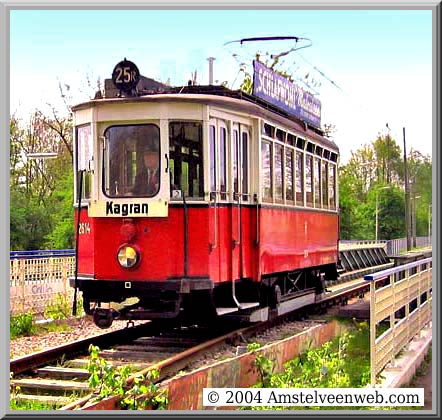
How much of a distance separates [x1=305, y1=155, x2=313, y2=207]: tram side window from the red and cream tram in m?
2.18

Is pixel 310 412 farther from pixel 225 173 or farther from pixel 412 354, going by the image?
pixel 225 173

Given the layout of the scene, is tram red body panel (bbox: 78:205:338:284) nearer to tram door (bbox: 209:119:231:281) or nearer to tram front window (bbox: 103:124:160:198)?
tram door (bbox: 209:119:231:281)

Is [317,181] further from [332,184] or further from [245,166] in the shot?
[245,166]

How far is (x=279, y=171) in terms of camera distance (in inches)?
476

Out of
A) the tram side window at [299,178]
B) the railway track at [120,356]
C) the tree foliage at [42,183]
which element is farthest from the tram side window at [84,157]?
the tram side window at [299,178]

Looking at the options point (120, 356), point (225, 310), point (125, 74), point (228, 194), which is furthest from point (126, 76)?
point (120, 356)

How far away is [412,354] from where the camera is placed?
9.59m

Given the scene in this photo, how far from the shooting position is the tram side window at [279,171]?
39.2 feet

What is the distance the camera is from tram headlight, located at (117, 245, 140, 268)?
9898 mm

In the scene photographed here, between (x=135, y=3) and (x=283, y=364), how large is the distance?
4.53 meters

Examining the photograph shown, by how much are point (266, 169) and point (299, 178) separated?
1791 millimetres

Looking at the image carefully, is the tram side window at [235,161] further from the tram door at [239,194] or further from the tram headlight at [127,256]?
the tram headlight at [127,256]

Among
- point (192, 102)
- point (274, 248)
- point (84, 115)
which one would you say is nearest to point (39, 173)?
point (84, 115)

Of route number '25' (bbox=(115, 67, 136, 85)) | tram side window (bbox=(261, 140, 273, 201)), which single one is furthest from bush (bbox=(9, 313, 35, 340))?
route number '25' (bbox=(115, 67, 136, 85))
